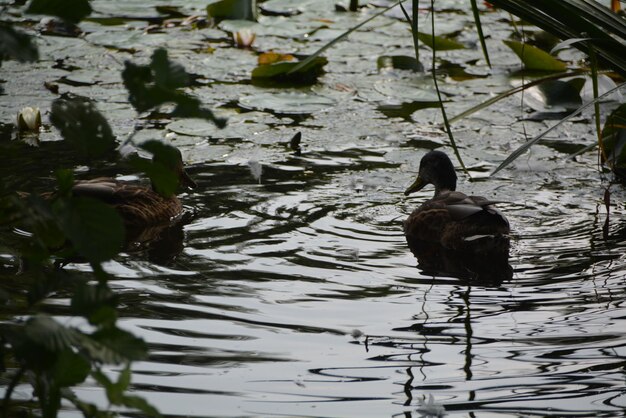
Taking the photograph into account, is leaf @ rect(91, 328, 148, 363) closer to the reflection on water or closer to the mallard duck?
the reflection on water

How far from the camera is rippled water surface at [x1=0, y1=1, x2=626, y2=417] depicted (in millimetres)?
3848

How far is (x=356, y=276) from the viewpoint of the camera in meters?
5.34

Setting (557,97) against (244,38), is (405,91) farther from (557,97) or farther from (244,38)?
(244,38)

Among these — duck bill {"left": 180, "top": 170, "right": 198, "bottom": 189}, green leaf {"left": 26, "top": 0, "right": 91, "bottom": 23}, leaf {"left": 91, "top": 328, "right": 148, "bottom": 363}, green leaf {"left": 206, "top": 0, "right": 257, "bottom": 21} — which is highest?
green leaf {"left": 206, "top": 0, "right": 257, "bottom": 21}

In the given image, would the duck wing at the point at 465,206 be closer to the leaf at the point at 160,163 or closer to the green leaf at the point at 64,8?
the leaf at the point at 160,163

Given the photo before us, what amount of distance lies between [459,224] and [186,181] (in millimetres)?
1895

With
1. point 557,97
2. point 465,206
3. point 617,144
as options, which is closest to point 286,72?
point 557,97

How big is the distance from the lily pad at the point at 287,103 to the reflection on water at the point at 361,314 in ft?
5.34

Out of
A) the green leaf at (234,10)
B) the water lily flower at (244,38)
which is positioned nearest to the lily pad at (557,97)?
the water lily flower at (244,38)

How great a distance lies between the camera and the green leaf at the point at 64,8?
232 centimetres

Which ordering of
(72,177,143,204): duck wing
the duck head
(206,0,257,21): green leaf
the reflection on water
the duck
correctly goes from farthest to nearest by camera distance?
(206,0,257,21): green leaf, the duck head, the duck, (72,177,143,204): duck wing, the reflection on water

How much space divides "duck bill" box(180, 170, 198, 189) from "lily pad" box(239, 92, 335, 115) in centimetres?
169

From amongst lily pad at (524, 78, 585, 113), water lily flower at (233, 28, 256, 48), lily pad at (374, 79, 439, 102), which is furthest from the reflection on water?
water lily flower at (233, 28, 256, 48)

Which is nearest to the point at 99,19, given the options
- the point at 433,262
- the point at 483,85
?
the point at 483,85
